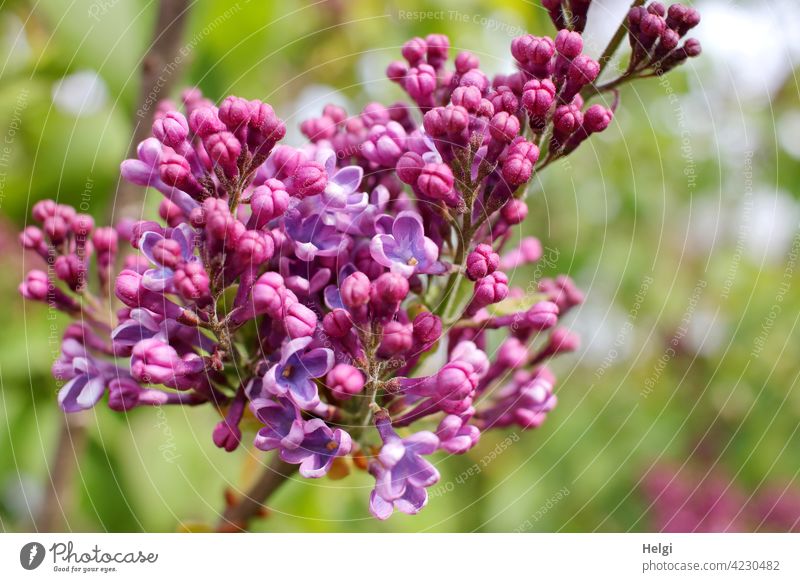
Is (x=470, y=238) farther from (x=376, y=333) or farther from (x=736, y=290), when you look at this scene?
(x=736, y=290)

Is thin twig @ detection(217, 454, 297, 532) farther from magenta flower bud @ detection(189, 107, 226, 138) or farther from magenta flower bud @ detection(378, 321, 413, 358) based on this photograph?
magenta flower bud @ detection(189, 107, 226, 138)

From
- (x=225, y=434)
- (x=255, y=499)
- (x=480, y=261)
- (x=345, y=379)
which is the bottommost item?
(x=255, y=499)

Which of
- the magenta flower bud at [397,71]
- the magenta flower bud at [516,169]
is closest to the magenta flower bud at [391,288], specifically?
the magenta flower bud at [516,169]

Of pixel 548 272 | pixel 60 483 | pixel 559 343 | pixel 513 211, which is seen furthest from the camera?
pixel 548 272

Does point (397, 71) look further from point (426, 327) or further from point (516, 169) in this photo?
point (426, 327)

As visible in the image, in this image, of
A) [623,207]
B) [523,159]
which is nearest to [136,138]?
[523,159]

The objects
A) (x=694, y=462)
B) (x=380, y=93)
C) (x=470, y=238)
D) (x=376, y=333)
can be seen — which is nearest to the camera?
(x=376, y=333)

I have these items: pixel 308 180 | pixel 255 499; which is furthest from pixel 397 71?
pixel 255 499
